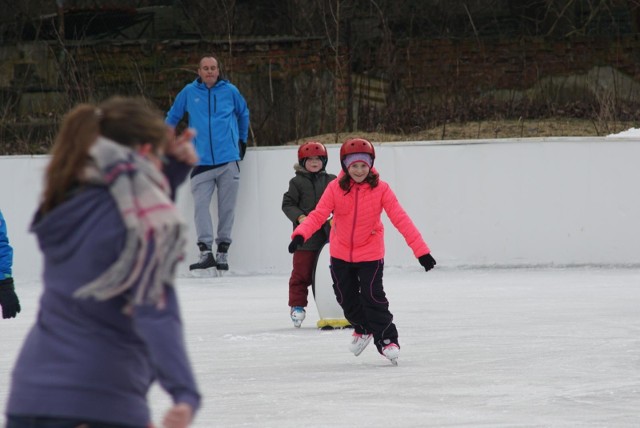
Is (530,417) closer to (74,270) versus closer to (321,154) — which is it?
(74,270)

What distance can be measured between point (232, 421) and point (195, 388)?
3137mm

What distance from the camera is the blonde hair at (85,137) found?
292cm

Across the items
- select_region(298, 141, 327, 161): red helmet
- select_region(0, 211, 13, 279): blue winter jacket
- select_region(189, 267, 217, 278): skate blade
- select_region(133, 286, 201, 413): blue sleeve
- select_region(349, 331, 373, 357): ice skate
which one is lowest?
select_region(189, 267, 217, 278): skate blade

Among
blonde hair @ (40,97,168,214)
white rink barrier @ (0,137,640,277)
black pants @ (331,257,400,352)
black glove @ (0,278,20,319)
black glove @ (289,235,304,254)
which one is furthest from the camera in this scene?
white rink barrier @ (0,137,640,277)

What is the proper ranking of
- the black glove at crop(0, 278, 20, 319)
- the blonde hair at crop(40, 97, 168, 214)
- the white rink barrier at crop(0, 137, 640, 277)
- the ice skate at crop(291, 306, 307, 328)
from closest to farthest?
the blonde hair at crop(40, 97, 168, 214) < the black glove at crop(0, 278, 20, 319) < the ice skate at crop(291, 306, 307, 328) < the white rink barrier at crop(0, 137, 640, 277)

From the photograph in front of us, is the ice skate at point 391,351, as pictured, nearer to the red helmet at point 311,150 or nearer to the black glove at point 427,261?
the black glove at point 427,261

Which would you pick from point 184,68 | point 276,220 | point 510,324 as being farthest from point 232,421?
point 184,68

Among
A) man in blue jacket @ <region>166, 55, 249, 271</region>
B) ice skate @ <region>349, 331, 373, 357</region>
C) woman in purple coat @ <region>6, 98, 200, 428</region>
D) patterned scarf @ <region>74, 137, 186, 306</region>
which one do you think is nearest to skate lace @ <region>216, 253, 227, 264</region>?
man in blue jacket @ <region>166, 55, 249, 271</region>

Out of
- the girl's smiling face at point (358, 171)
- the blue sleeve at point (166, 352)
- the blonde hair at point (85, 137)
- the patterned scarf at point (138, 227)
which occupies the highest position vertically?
the blonde hair at point (85, 137)

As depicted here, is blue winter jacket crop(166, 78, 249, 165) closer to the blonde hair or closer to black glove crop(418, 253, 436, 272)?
black glove crop(418, 253, 436, 272)

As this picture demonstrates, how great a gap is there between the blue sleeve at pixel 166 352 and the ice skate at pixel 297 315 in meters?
6.67

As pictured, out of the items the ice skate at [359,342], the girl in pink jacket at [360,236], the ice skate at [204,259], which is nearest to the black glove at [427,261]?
the girl in pink jacket at [360,236]

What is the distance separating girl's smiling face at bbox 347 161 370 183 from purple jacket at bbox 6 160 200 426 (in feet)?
15.7

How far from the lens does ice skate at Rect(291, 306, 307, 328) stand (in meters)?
9.53
